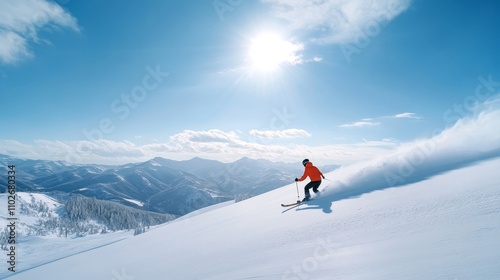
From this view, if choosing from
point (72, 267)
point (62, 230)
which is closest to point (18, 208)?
point (62, 230)

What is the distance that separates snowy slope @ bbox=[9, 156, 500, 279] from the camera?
3.84 meters

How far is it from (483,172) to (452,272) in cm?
694

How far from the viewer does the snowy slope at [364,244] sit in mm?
3844

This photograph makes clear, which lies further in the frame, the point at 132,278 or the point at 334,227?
the point at 132,278

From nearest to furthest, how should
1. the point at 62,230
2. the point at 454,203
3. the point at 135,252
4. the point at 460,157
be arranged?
the point at 454,203 → the point at 135,252 → the point at 460,157 → the point at 62,230

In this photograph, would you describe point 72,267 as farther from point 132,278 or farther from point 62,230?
point 62,230

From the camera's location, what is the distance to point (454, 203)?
240 inches

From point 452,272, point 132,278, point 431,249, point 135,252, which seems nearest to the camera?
point 452,272

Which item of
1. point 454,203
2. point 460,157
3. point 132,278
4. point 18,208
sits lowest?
point 132,278

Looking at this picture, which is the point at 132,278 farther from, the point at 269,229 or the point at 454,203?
the point at 454,203

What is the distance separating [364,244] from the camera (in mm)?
5363

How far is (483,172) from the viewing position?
8195mm

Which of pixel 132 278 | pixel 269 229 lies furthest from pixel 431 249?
pixel 132 278

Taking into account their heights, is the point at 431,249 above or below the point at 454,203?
below
